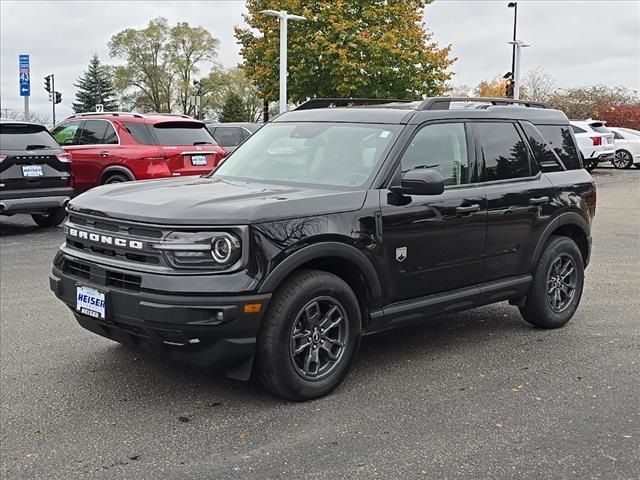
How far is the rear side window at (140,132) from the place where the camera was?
12438mm

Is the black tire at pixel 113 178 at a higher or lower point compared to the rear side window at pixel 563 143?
lower

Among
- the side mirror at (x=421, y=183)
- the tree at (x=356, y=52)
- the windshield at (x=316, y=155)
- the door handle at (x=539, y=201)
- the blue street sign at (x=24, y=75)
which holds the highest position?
the tree at (x=356, y=52)

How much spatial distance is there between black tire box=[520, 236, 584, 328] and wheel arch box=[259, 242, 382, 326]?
180 centimetres

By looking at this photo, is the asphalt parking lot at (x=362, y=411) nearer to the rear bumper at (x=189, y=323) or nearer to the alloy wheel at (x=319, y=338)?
the alloy wheel at (x=319, y=338)

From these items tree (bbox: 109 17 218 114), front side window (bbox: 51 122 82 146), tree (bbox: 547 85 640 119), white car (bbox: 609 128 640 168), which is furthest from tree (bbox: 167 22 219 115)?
front side window (bbox: 51 122 82 146)

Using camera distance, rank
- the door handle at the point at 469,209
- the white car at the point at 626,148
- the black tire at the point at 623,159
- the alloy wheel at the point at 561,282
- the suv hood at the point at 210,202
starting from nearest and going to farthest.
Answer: the suv hood at the point at 210,202 → the door handle at the point at 469,209 → the alloy wheel at the point at 561,282 → the white car at the point at 626,148 → the black tire at the point at 623,159

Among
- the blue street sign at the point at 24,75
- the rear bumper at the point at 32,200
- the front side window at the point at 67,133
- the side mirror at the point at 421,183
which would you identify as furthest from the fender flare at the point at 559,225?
the blue street sign at the point at 24,75

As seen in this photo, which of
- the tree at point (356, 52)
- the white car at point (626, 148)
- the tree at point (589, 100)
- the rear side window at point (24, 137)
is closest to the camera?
the rear side window at point (24, 137)

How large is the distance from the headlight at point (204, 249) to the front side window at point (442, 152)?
1479 millimetres

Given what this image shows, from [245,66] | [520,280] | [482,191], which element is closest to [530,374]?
[520,280]

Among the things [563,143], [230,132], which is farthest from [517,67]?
[563,143]

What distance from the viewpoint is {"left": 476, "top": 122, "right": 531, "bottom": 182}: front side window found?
5.60 meters

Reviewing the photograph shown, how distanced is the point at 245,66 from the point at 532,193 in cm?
3055

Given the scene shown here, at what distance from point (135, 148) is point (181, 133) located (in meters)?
0.91
